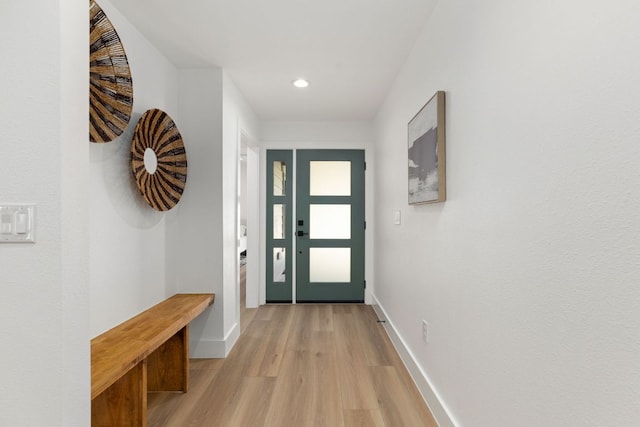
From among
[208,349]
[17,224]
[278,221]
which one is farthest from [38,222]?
[278,221]

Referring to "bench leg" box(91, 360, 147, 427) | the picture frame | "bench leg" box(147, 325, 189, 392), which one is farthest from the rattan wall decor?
the picture frame

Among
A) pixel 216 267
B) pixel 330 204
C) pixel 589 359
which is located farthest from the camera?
pixel 330 204

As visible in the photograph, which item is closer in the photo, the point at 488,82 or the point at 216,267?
the point at 488,82

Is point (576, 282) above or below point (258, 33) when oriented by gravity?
below

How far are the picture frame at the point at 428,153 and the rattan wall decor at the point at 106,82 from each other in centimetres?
172

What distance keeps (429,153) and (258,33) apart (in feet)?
4.49

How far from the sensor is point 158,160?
255 cm

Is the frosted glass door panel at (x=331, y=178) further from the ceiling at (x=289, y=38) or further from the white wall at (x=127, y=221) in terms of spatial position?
the white wall at (x=127, y=221)

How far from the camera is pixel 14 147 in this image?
1.07m

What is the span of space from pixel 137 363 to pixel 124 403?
10.1 inches

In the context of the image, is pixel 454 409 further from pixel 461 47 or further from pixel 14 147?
pixel 14 147

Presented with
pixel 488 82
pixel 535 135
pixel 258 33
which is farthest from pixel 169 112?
pixel 535 135

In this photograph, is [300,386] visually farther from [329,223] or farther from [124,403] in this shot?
[329,223]

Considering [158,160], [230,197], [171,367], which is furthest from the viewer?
[230,197]
